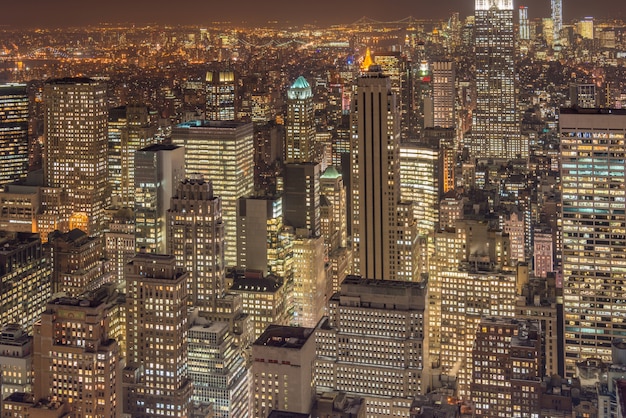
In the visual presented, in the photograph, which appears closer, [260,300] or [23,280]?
[23,280]

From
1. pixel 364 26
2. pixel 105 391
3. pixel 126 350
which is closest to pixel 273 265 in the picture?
pixel 364 26

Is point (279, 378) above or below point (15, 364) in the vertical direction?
below

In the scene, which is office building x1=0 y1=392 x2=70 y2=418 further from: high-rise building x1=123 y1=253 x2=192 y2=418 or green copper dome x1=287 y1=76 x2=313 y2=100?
green copper dome x1=287 y1=76 x2=313 y2=100

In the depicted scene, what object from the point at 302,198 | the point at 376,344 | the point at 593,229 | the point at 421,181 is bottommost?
the point at 376,344

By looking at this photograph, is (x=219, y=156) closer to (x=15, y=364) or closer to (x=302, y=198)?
(x=302, y=198)

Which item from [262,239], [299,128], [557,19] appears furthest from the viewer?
[299,128]

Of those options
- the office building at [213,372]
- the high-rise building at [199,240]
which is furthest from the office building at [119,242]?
the office building at [213,372]

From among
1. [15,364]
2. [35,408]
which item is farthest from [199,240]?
[35,408]

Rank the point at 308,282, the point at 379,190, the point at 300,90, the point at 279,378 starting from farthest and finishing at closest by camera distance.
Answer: the point at 300,90 < the point at 308,282 < the point at 379,190 < the point at 279,378
